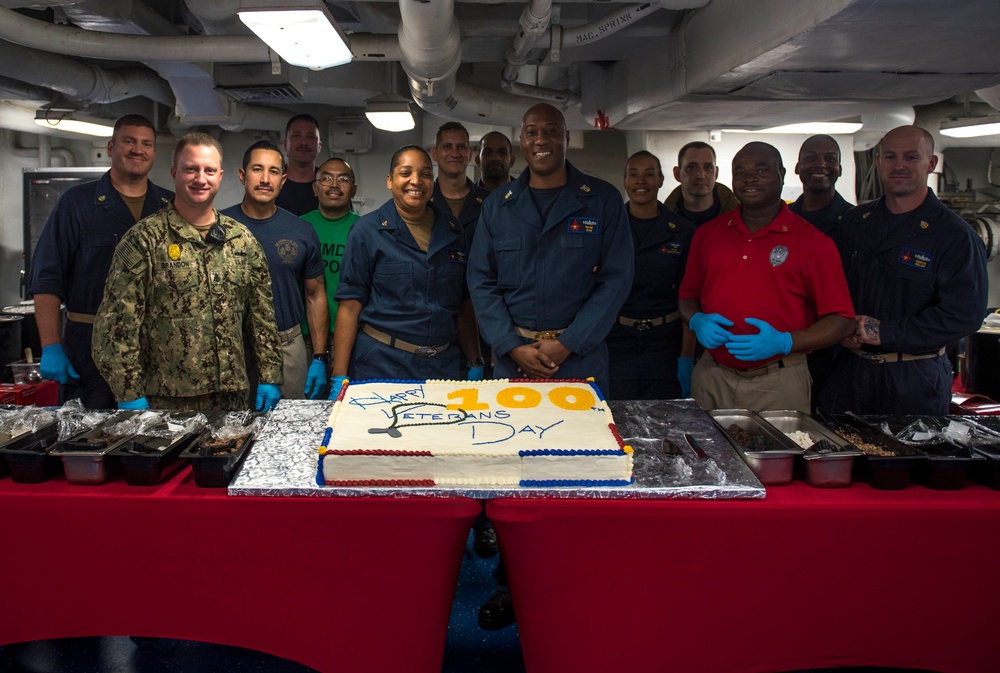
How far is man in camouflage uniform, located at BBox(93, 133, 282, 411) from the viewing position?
2375 millimetres

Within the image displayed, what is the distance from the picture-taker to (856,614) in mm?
1715

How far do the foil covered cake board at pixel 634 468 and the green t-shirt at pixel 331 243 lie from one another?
56.6 inches

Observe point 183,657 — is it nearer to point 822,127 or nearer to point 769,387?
point 769,387

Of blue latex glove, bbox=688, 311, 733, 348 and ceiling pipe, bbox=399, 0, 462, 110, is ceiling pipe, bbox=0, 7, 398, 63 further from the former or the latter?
blue latex glove, bbox=688, 311, 733, 348

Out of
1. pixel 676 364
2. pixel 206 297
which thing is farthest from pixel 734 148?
pixel 206 297

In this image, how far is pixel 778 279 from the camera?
2668mm

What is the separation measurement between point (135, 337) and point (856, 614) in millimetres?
2314

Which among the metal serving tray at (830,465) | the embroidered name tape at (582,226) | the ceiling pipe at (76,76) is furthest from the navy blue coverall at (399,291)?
the ceiling pipe at (76,76)

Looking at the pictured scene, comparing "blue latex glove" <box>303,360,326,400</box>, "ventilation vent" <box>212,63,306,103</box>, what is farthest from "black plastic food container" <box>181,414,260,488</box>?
"ventilation vent" <box>212,63,306,103</box>

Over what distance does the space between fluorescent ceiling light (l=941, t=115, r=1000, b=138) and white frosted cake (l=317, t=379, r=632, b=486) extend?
6.12 metres

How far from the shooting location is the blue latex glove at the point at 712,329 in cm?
266

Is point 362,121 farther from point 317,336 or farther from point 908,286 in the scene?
point 908,286

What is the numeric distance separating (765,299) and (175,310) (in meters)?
2.17

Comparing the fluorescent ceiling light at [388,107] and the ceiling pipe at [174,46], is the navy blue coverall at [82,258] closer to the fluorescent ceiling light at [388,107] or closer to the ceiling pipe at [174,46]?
the ceiling pipe at [174,46]
